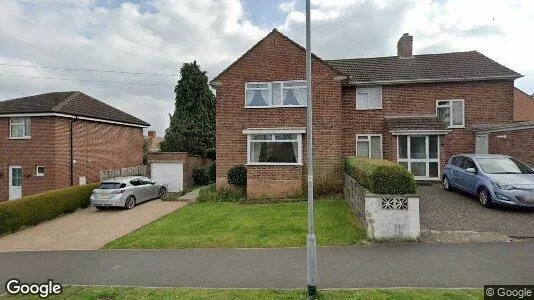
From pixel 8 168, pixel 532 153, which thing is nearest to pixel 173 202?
pixel 8 168

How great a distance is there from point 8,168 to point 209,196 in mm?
13533

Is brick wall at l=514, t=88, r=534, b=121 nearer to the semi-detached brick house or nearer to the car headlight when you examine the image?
the semi-detached brick house

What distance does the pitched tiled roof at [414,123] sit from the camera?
561 inches

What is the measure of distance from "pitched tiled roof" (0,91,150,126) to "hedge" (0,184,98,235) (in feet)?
18.7

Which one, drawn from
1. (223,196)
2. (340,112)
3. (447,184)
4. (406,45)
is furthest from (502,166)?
(223,196)

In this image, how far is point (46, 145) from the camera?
17.0 m

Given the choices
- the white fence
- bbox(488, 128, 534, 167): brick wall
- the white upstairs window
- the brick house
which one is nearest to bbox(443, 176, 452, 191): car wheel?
bbox(488, 128, 534, 167): brick wall

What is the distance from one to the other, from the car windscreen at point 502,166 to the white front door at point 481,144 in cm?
511

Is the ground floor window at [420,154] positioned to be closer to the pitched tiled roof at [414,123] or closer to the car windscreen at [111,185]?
the pitched tiled roof at [414,123]

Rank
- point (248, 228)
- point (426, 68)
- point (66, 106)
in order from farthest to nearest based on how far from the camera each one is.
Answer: point (66, 106), point (426, 68), point (248, 228)

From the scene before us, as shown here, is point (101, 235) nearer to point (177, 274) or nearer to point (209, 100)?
point (177, 274)

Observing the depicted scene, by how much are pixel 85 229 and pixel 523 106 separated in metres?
27.6

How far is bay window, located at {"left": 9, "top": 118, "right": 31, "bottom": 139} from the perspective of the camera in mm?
17484

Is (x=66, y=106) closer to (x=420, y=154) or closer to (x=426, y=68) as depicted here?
(x=420, y=154)
